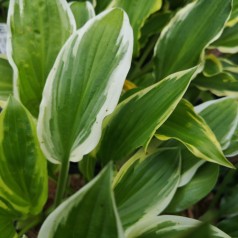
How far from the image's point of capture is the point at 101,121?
0.49 m

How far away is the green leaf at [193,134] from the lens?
559mm

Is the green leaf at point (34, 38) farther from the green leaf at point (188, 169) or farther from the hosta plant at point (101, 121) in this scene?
the green leaf at point (188, 169)

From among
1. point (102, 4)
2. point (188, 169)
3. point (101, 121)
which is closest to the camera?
point (101, 121)

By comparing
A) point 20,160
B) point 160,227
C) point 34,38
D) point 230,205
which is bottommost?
point 230,205

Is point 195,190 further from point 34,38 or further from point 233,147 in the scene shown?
point 34,38

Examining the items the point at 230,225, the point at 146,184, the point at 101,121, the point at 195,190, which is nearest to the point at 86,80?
the point at 101,121

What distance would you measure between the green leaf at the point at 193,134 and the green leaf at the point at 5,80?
27cm

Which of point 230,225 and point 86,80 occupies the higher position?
point 86,80

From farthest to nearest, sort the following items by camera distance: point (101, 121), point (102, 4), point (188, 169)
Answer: point (102, 4) < point (188, 169) < point (101, 121)

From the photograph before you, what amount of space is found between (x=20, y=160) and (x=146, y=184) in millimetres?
191

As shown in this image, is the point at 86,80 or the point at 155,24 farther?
the point at 155,24

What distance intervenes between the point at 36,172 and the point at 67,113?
9cm

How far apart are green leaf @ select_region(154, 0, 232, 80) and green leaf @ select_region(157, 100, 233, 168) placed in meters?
0.13

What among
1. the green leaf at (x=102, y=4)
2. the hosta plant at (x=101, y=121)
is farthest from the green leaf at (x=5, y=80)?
the green leaf at (x=102, y=4)
